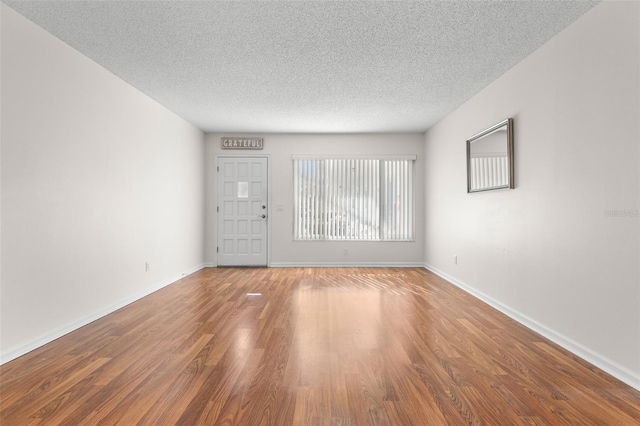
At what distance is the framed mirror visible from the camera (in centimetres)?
368

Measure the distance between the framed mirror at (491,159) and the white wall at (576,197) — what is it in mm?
96

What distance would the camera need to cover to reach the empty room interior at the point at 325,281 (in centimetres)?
210

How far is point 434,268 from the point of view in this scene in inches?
245

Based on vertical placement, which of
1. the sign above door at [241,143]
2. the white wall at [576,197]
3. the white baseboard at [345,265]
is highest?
the sign above door at [241,143]

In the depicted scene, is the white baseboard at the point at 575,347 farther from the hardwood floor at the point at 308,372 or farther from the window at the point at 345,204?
the window at the point at 345,204

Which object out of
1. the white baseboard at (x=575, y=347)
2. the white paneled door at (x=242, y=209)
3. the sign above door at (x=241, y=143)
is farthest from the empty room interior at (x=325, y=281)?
the white paneled door at (x=242, y=209)

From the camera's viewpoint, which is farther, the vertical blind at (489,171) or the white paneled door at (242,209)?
the white paneled door at (242,209)

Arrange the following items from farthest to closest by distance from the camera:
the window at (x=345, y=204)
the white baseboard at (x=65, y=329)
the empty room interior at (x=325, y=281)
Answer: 1. the window at (x=345, y=204)
2. the white baseboard at (x=65, y=329)
3. the empty room interior at (x=325, y=281)

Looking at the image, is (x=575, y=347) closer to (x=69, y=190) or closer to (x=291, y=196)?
(x=69, y=190)

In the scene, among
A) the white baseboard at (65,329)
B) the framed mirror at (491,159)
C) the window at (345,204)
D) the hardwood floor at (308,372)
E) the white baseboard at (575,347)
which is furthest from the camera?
the window at (345,204)

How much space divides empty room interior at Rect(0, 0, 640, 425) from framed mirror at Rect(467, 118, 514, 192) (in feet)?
0.09

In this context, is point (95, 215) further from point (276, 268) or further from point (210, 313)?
point (276, 268)

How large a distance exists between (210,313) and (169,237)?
6.87 feet

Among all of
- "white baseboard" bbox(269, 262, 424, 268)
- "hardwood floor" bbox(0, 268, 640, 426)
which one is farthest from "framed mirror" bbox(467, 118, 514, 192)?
"white baseboard" bbox(269, 262, 424, 268)
